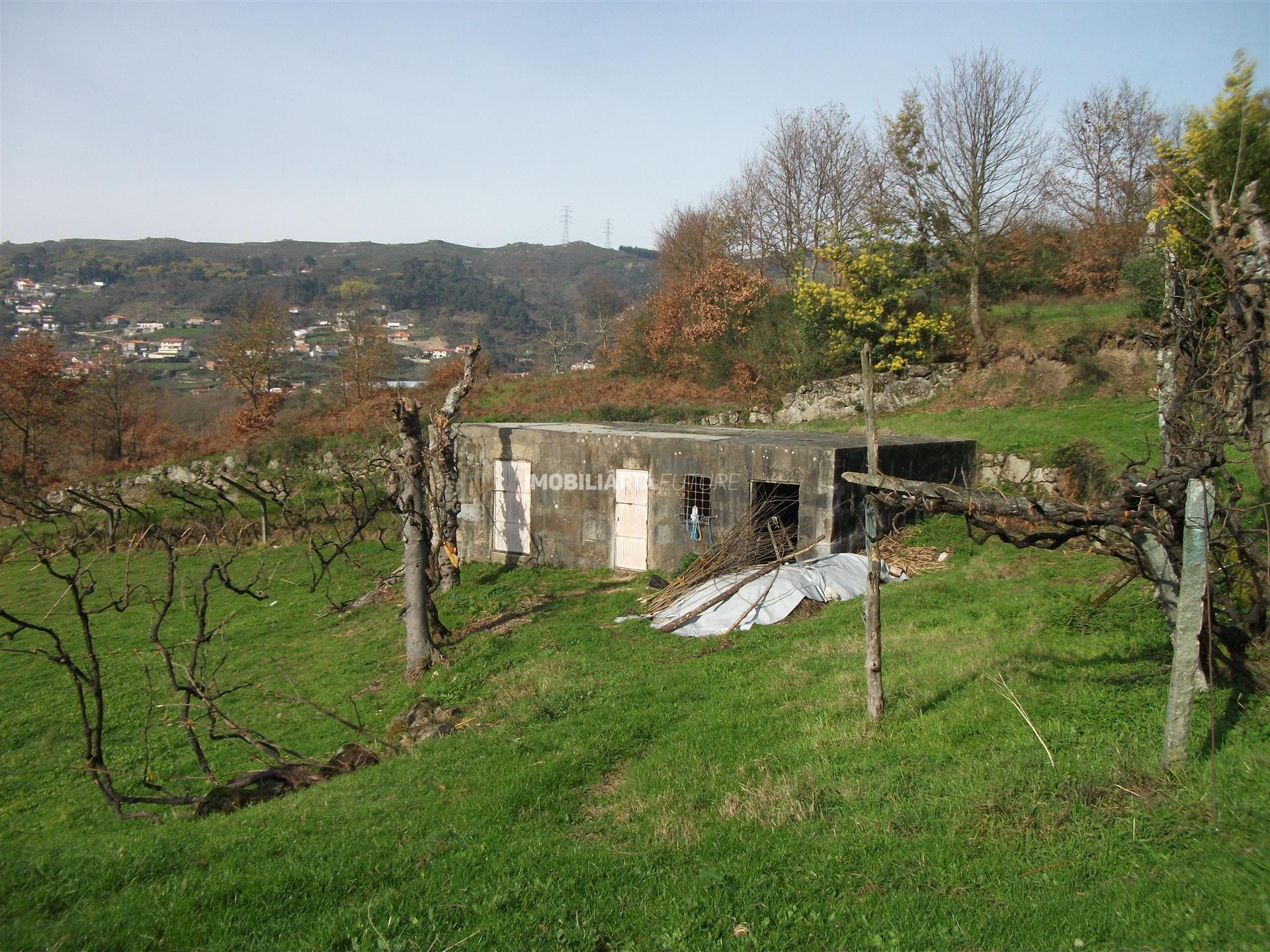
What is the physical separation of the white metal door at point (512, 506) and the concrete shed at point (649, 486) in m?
0.02

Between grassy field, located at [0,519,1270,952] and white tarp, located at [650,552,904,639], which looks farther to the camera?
white tarp, located at [650,552,904,639]

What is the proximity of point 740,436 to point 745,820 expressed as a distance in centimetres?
1353

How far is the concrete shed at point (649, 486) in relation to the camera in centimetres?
1645

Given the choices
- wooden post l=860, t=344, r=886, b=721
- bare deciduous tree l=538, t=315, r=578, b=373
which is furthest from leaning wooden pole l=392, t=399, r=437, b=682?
bare deciduous tree l=538, t=315, r=578, b=373

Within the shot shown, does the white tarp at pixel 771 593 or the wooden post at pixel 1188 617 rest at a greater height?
the wooden post at pixel 1188 617

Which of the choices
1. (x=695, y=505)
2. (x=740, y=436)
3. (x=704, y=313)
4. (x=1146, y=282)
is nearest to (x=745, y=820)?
(x=695, y=505)

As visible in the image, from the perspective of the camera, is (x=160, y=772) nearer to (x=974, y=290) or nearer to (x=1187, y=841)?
(x=1187, y=841)

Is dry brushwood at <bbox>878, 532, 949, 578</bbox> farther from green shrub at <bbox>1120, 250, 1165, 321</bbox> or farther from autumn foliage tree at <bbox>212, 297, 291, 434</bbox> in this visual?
autumn foliage tree at <bbox>212, 297, 291, 434</bbox>

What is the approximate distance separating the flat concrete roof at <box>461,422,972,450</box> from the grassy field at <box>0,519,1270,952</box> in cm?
601

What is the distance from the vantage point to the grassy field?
4.95 meters

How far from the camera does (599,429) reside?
21312 mm

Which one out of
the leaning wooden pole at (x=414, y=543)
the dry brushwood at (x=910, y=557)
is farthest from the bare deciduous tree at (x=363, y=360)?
the dry brushwood at (x=910, y=557)

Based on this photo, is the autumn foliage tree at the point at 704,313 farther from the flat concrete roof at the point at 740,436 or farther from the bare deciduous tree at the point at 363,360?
the flat concrete roof at the point at 740,436

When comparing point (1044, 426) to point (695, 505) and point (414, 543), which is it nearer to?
point (695, 505)
